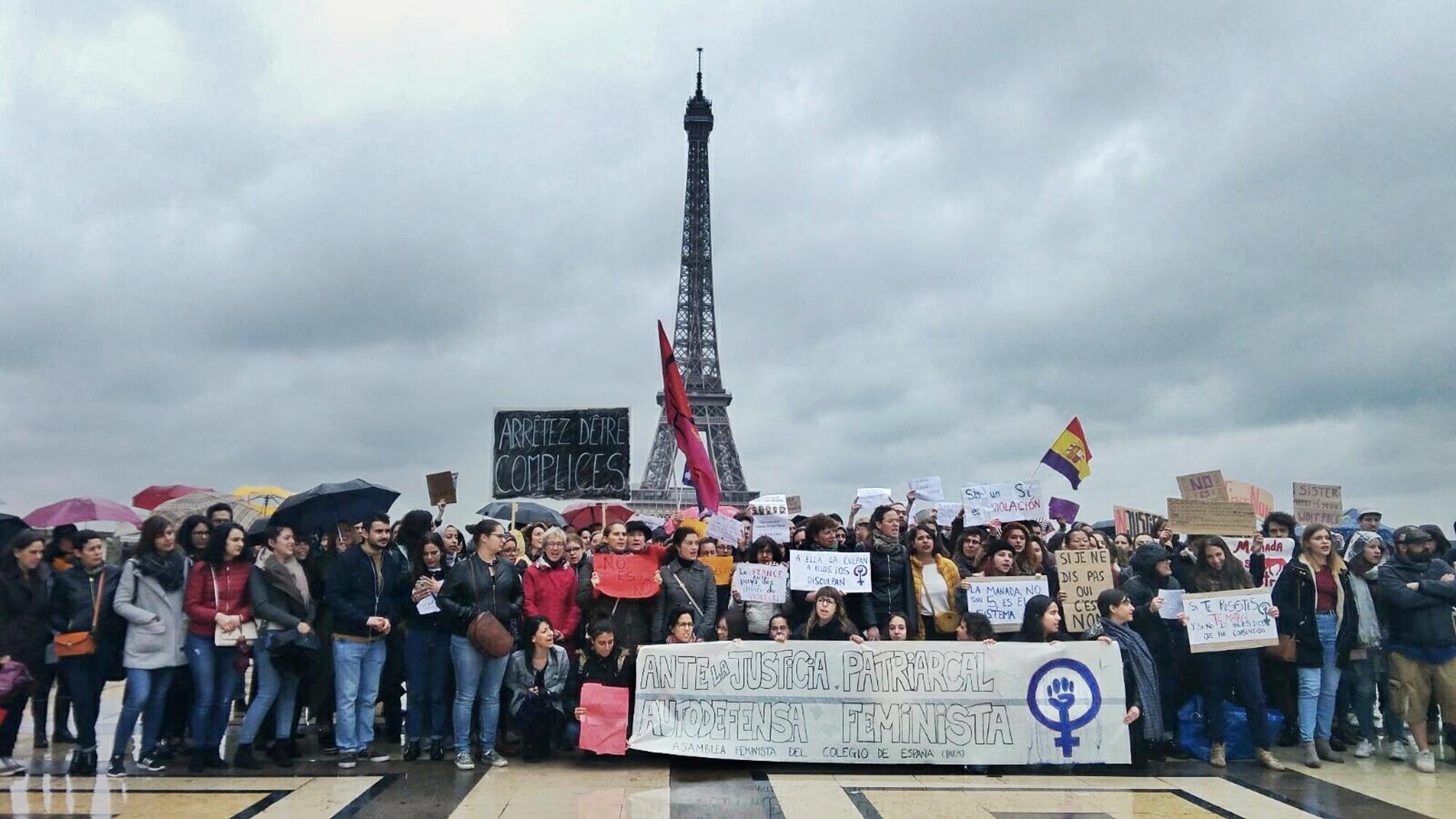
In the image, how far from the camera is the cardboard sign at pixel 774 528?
10062mm

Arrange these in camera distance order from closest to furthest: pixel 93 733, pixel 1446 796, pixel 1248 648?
1. pixel 1446 796
2. pixel 93 733
3. pixel 1248 648

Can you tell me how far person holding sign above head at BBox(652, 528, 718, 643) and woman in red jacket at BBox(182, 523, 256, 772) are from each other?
301 cm

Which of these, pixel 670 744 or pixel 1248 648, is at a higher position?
pixel 1248 648

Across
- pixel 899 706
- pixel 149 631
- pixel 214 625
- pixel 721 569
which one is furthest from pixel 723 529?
pixel 149 631

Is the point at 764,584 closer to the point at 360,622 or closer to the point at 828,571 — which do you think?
the point at 828,571

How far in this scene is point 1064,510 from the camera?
1371 cm

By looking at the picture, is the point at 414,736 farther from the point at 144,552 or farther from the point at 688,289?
the point at 688,289

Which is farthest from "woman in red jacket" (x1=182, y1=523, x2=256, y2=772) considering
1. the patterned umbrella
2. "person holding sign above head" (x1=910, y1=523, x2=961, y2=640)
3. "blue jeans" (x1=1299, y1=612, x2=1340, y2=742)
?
"blue jeans" (x1=1299, y1=612, x2=1340, y2=742)

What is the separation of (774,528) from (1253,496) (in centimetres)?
670

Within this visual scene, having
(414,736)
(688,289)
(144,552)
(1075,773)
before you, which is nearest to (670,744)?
(414,736)

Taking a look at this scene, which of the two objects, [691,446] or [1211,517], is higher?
[691,446]

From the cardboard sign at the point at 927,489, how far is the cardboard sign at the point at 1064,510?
252 cm

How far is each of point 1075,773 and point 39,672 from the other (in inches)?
301

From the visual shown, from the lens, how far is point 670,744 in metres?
7.45
